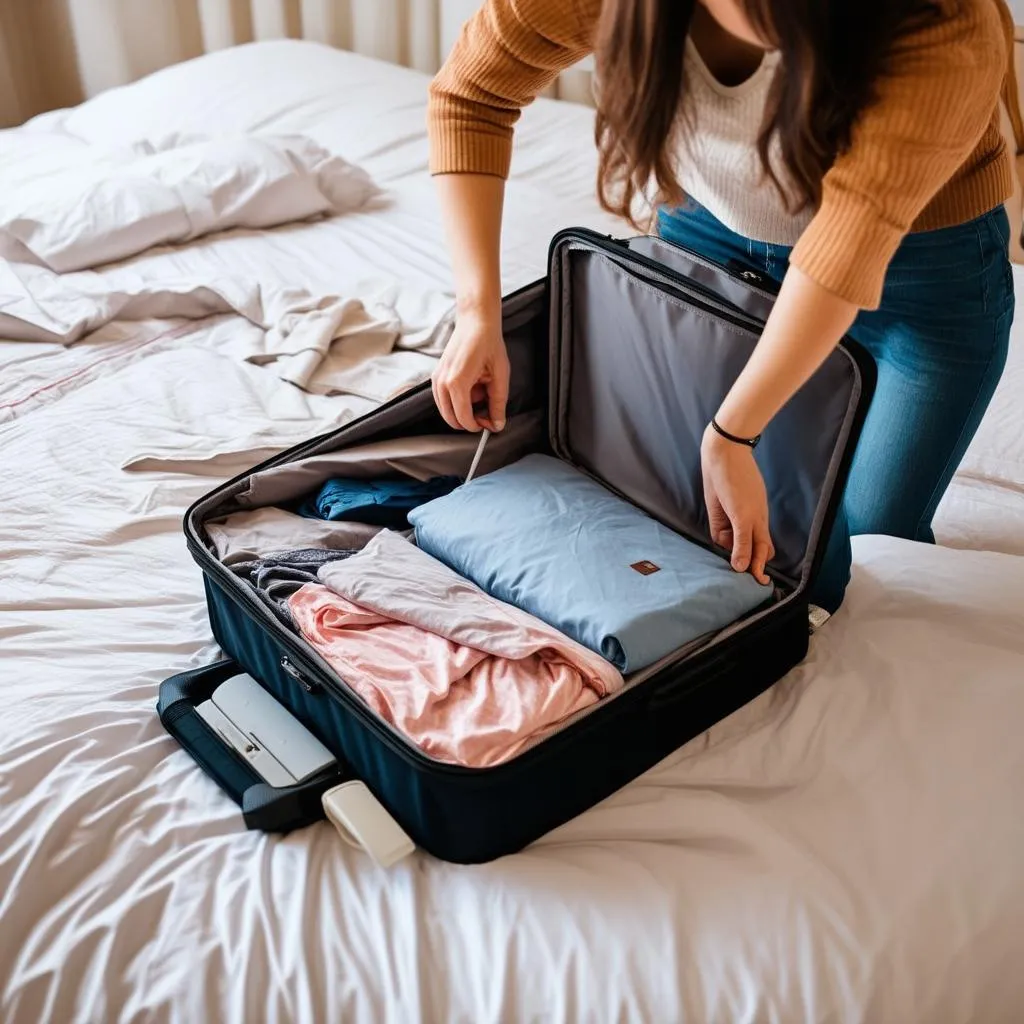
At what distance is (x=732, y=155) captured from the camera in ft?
2.97

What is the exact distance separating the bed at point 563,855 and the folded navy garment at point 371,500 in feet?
0.52

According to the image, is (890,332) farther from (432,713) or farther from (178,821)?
A: (178,821)

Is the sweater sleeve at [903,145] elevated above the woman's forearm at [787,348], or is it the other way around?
the sweater sleeve at [903,145]

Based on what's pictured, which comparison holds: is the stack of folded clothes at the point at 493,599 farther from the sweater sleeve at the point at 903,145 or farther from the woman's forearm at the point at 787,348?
the sweater sleeve at the point at 903,145

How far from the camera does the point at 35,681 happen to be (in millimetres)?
1011

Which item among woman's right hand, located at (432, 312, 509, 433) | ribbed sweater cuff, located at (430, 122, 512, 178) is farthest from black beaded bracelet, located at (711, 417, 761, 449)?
ribbed sweater cuff, located at (430, 122, 512, 178)

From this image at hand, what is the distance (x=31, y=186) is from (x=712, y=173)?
138cm

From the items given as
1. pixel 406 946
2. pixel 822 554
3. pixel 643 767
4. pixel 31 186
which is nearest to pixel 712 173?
pixel 822 554

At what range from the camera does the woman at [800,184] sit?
76cm

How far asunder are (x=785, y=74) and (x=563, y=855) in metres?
0.60

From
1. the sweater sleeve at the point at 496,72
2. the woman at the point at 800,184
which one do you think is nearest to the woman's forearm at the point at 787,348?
the woman at the point at 800,184

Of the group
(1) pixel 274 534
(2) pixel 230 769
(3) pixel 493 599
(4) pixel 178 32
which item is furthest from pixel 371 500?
(4) pixel 178 32

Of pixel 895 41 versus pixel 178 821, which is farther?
pixel 178 821

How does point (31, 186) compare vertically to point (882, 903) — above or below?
above
